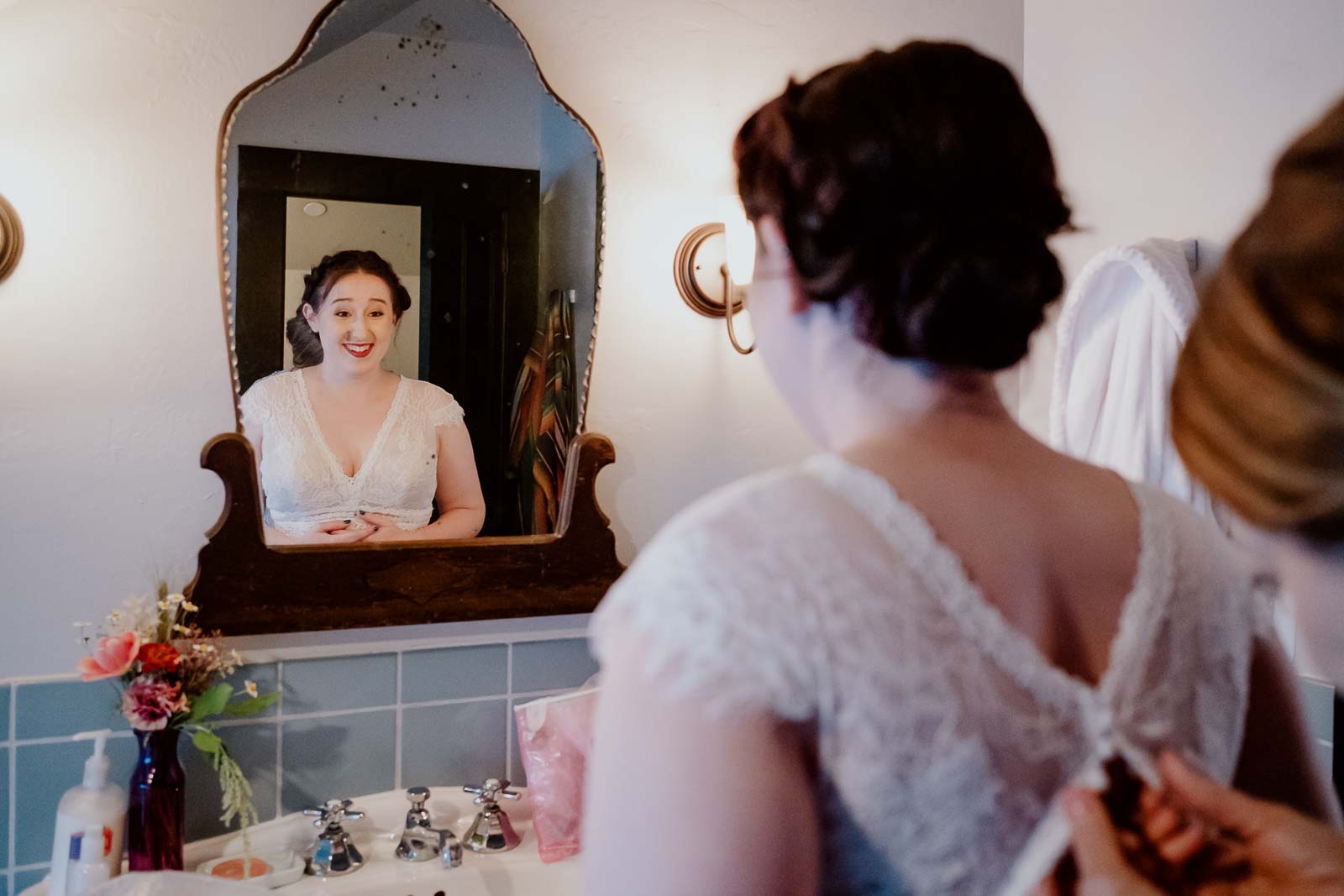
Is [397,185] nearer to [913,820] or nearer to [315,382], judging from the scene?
[315,382]

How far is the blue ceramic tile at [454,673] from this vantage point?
129 centimetres

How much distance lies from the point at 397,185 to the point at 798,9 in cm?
70

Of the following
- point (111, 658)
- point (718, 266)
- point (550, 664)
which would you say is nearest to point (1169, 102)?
point (718, 266)

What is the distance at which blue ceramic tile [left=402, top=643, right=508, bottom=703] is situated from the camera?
50.6 inches

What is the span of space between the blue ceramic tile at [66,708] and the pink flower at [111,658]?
0.07 meters

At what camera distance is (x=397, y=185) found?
1232 millimetres

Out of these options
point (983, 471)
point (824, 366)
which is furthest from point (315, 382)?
point (983, 471)

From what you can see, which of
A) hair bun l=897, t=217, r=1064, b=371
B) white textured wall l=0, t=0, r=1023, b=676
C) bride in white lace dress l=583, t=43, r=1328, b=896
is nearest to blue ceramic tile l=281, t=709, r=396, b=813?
white textured wall l=0, t=0, r=1023, b=676

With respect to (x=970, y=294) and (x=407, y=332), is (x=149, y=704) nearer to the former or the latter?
(x=407, y=332)

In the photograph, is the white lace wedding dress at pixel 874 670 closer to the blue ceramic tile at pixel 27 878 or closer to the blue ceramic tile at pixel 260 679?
the blue ceramic tile at pixel 260 679

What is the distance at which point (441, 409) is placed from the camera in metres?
1.27

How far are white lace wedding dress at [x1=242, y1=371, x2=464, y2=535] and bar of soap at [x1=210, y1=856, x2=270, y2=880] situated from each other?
386 millimetres

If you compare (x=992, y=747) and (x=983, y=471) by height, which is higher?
(x=983, y=471)

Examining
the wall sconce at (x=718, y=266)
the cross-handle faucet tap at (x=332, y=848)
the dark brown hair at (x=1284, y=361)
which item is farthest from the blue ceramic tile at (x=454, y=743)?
the dark brown hair at (x=1284, y=361)
